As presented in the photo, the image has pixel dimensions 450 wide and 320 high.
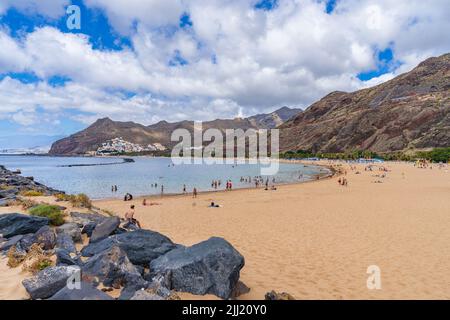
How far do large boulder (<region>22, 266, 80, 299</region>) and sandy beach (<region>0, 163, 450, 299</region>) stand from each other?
38cm

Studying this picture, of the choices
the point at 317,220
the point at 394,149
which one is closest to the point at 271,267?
the point at 317,220

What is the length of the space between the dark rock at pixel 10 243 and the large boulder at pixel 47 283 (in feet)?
13.1

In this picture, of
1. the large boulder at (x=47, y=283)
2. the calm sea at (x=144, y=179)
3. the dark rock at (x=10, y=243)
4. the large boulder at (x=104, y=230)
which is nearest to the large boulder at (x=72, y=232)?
the large boulder at (x=104, y=230)

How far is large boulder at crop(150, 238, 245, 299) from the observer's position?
7.89 meters

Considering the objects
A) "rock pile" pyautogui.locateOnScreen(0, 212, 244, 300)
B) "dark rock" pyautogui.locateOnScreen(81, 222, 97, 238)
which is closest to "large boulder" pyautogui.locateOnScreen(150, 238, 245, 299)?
"rock pile" pyautogui.locateOnScreen(0, 212, 244, 300)

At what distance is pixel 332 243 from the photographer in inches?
593

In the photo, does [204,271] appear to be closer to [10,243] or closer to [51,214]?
[10,243]

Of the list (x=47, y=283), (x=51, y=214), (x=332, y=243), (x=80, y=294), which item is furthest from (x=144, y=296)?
(x=332, y=243)

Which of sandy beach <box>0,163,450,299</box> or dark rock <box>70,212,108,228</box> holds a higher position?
dark rock <box>70,212,108,228</box>

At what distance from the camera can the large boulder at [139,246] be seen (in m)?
9.27

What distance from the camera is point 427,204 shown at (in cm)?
2708

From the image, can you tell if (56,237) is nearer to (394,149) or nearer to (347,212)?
(347,212)

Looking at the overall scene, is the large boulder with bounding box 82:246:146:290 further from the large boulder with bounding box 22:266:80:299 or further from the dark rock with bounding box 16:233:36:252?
the dark rock with bounding box 16:233:36:252

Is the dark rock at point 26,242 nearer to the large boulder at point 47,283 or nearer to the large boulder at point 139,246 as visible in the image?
the large boulder at point 139,246
